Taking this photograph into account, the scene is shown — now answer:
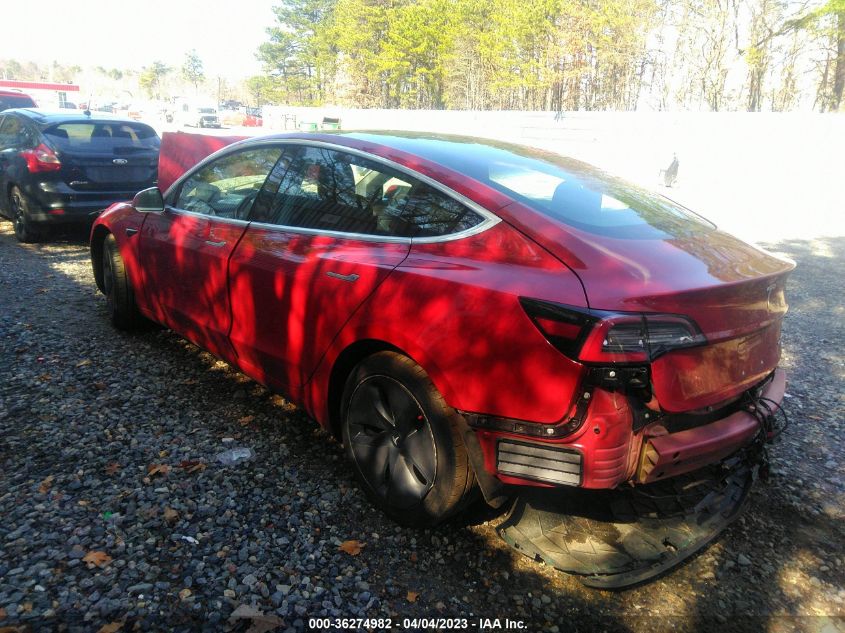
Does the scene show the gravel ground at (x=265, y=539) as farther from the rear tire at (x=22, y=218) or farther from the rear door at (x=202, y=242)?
the rear tire at (x=22, y=218)

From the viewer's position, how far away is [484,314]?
216 centimetres

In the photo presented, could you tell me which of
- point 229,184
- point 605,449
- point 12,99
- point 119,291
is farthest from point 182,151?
point 12,99

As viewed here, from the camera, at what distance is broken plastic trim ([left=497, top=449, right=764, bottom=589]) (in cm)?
222

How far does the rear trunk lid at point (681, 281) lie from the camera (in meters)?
2.02

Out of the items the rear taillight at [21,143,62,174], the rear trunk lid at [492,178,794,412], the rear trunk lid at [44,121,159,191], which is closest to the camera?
the rear trunk lid at [492,178,794,412]

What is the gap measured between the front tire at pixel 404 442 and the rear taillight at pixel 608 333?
0.55 m

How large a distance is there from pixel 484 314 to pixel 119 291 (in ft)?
11.6

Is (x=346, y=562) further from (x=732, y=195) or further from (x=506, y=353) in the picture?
(x=732, y=195)

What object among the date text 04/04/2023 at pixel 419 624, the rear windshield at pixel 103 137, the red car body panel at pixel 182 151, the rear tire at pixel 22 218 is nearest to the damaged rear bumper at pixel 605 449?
the date text 04/04/2023 at pixel 419 624

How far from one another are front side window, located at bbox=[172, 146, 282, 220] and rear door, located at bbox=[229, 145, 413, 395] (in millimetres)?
151

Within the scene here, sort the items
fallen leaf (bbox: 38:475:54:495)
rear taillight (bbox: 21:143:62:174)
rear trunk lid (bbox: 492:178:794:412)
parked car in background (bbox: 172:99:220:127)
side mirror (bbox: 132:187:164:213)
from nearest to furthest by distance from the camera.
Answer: rear trunk lid (bbox: 492:178:794:412) → fallen leaf (bbox: 38:475:54:495) → side mirror (bbox: 132:187:164:213) → rear taillight (bbox: 21:143:62:174) → parked car in background (bbox: 172:99:220:127)

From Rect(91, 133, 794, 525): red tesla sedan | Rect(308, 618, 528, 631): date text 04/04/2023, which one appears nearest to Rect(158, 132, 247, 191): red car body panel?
Rect(91, 133, 794, 525): red tesla sedan

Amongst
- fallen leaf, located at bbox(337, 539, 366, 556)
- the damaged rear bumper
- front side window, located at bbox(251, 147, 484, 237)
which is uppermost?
front side window, located at bbox(251, 147, 484, 237)

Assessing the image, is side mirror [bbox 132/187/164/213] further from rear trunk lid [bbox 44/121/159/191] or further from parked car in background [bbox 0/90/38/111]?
parked car in background [bbox 0/90/38/111]
